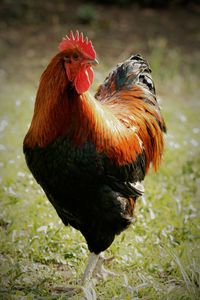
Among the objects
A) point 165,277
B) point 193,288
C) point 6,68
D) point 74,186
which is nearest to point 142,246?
point 165,277

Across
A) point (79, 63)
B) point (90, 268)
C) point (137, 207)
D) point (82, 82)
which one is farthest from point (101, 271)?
point (79, 63)

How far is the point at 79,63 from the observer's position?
376 cm

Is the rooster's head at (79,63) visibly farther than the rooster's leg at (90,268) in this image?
No

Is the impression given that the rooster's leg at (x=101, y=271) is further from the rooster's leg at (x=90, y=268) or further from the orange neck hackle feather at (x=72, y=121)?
the orange neck hackle feather at (x=72, y=121)

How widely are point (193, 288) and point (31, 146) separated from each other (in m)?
1.70

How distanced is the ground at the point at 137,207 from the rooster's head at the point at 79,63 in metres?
1.68

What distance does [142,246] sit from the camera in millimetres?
5180

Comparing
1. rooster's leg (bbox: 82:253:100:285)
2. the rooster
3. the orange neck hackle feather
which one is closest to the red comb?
the rooster

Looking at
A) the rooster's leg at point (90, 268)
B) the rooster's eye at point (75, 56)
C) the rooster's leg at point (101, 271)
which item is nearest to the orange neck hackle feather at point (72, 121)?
the rooster's eye at point (75, 56)

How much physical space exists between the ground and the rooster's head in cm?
168

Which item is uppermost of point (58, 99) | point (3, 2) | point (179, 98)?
point (58, 99)

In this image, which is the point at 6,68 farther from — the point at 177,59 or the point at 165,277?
the point at 165,277

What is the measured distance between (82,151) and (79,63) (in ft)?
2.09

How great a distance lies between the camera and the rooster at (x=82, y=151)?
379 centimetres
